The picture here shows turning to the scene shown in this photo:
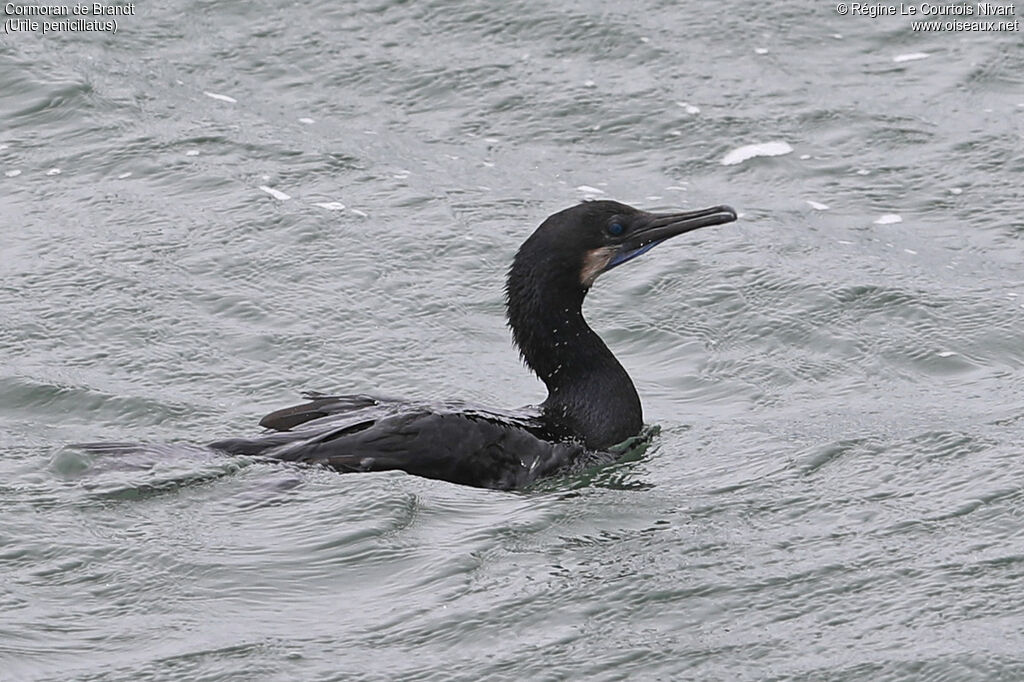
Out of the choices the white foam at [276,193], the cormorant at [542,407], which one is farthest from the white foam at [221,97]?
the cormorant at [542,407]

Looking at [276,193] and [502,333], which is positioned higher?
[276,193]

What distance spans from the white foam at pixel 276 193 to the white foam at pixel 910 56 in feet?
13.5

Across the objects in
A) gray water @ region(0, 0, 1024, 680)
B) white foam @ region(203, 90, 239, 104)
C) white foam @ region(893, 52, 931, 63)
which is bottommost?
gray water @ region(0, 0, 1024, 680)

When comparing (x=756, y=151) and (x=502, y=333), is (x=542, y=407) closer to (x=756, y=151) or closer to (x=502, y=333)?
(x=502, y=333)

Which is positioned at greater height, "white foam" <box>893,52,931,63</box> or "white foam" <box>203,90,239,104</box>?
"white foam" <box>203,90,239,104</box>

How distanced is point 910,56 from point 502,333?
4300 millimetres

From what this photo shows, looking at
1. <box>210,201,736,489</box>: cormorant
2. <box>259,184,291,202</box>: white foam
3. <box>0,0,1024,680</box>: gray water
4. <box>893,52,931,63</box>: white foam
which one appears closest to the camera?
<box>0,0,1024,680</box>: gray water

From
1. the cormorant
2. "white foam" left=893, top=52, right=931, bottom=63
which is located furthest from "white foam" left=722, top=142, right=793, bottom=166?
the cormorant

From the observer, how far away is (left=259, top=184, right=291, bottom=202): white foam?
1166 cm

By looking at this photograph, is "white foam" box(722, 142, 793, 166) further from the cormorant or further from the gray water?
the cormorant

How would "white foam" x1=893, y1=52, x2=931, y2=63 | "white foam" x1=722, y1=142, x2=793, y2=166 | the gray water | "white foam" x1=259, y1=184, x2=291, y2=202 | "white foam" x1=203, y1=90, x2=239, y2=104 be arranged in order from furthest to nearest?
1. "white foam" x1=893, y1=52, x2=931, y2=63
2. "white foam" x1=203, y1=90, x2=239, y2=104
3. "white foam" x1=722, y1=142, x2=793, y2=166
4. "white foam" x1=259, y1=184, x2=291, y2=202
5. the gray water

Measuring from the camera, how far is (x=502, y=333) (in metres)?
10.2

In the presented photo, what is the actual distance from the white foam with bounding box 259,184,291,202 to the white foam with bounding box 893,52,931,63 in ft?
13.5

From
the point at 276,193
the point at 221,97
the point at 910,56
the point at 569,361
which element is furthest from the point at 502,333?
the point at 910,56
